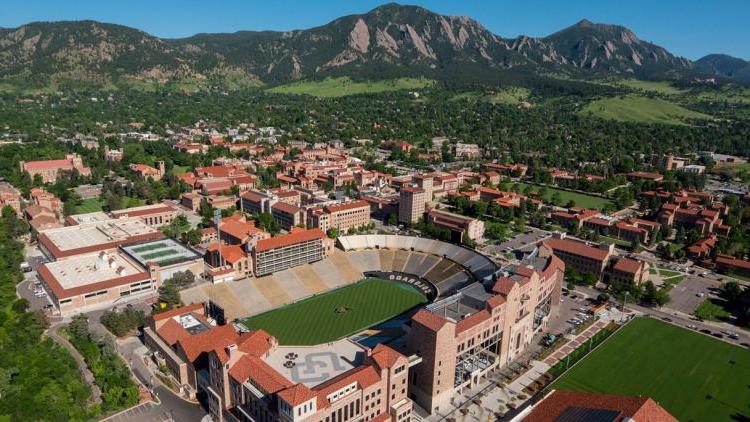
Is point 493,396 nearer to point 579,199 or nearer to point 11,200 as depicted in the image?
point 579,199

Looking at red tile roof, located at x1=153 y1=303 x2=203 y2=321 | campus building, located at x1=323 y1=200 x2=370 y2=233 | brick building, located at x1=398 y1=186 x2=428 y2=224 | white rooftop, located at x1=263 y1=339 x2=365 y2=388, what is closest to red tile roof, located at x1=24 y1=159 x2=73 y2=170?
campus building, located at x1=323 y1=200 x2=370 y2=233

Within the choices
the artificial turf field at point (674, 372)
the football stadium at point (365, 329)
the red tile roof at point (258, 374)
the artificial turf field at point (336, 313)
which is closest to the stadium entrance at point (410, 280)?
the football stadium at point (365, 329)

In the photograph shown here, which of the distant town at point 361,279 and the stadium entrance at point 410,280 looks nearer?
the distant town at point 361,279

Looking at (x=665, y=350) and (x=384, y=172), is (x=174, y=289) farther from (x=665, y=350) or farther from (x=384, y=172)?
(x=384, y=172)

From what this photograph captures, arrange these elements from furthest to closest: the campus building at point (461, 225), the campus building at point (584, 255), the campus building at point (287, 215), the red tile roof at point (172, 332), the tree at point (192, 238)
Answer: the campus building at point (287, 215) < the campus building at point (461, 225) < the tree at point (192, 238) < the campus building at point (584, 255) < the red tile roof at point (172, 332)

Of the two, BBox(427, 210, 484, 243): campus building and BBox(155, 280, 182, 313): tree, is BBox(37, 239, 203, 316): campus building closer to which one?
BBox(155, 280, 182, 313): tree

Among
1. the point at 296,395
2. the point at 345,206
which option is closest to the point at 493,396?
the point at 296,395

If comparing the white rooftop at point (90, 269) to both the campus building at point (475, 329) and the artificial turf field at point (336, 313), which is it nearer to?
the artificial turf field at point (336, 313)
